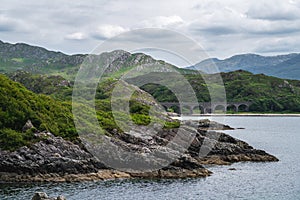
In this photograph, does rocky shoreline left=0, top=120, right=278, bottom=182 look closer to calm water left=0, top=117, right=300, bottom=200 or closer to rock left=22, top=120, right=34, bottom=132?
rock left=22, top=120, right=34, bottom=132

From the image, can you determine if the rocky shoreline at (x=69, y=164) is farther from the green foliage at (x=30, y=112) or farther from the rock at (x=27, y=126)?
the green foliage at (x=30, y=112)

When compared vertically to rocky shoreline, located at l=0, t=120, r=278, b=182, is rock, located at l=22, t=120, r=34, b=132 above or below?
above

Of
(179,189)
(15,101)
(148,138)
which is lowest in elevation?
(179,189)

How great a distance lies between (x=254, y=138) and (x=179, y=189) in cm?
8068

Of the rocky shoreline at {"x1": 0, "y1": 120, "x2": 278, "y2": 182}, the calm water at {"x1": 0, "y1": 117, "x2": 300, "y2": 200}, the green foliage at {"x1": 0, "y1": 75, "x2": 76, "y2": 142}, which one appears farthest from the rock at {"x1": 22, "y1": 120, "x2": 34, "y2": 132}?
the calm water at {"x1": 0, "y1": 117, "x2": 300, "y2": 200}

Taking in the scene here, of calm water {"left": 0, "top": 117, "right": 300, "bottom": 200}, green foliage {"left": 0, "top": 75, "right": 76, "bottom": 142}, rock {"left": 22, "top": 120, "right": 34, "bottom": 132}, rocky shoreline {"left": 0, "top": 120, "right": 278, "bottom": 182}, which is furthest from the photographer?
green foliage {"left": 0, "top": 75, "right": 76, "bottom": 142}

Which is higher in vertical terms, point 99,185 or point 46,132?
point 46,132

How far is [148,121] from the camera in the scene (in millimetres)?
102625

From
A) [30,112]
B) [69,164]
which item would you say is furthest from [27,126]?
[69,164]

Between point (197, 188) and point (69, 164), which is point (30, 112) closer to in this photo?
point (69, 164)

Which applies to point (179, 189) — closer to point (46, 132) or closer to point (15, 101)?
point (46, 132)

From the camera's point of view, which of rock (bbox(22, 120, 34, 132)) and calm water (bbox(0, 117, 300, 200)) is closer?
calm water (bbox(0, 117, 300, 200))

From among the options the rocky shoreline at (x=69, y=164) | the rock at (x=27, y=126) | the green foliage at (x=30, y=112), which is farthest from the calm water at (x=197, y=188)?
the green foliage at (x=30, y=112)

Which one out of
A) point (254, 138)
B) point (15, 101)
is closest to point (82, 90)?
point (254, 138)
